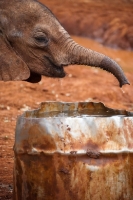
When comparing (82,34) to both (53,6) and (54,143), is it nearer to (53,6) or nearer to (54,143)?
(53,6)

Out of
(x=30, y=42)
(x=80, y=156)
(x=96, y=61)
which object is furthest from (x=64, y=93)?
(x=80, y=156)

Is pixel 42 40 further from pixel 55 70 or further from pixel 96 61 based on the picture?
pixel 96 61

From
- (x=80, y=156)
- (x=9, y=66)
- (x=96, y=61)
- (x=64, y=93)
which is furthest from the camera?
(x=64, y=93)

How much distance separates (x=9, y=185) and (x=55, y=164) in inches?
57.8

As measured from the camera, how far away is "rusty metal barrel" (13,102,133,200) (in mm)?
3742

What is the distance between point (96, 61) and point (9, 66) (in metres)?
0.65

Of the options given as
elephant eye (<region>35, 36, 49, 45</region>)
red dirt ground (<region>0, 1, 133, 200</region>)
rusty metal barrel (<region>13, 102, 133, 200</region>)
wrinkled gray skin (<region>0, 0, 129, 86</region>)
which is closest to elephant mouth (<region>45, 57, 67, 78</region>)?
wrinkled gray skin (<region>0, 0, 129, 86</region>)

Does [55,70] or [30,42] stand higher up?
[30,42]

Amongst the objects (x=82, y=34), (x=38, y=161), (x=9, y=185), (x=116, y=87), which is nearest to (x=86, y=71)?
(x=116, y=87)

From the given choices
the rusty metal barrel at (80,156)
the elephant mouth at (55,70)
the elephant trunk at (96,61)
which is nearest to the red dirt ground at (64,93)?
the elephant mouth at (55,70)

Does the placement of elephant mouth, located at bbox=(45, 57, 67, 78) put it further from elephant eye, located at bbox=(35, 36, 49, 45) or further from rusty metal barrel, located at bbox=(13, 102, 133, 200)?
rusty metal barrel, located at bbox=(13, 102, 133, 200)

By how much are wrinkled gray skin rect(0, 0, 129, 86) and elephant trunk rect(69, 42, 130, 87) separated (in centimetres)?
4

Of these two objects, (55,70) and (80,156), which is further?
(55,70)

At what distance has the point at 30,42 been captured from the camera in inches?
197
